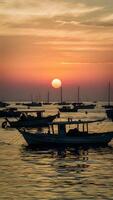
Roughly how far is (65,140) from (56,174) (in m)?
21.5

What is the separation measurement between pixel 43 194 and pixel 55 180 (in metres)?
5.06

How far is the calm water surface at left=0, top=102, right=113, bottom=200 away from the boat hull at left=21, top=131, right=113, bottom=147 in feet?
5.52

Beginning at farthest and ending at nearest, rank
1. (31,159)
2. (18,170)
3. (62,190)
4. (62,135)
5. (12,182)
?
(62,135), (31,159), (18,170), (12,182), (62,190)

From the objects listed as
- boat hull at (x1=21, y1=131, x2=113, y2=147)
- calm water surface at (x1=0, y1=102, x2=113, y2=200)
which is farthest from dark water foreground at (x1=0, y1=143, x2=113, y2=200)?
boat hull at (x1=21, y1=131, x2=113, y2=147)

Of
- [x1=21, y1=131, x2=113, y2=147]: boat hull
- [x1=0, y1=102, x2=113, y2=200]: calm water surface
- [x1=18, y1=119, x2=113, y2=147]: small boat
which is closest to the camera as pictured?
[x1=0, y1=102, x2=113, y2=200]: calm water surface

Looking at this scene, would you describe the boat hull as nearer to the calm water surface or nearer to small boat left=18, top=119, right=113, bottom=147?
small boat left=18, top=119, right=113, bottom=147

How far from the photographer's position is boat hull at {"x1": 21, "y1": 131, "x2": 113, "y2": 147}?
197 feet

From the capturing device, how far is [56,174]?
126 feet

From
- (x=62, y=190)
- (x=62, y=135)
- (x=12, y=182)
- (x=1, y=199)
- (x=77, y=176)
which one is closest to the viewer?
(x=1, y=199)

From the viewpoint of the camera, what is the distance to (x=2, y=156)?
51.6 metres

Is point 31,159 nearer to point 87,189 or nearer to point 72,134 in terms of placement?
point 72,134

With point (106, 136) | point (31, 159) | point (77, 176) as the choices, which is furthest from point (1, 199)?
point (106, 136)

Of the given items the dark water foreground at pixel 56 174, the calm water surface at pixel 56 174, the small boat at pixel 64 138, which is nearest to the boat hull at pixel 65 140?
the small boat at pixel 64 138

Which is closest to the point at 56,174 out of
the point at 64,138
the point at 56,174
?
the point at 56,174
